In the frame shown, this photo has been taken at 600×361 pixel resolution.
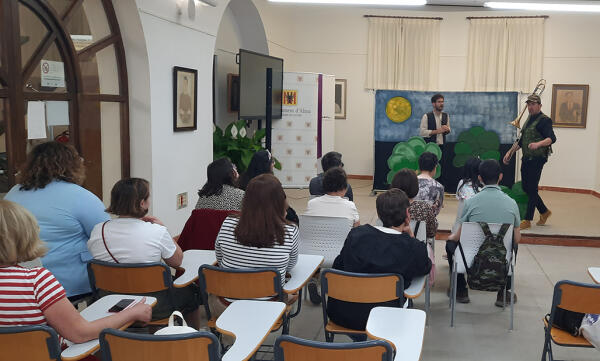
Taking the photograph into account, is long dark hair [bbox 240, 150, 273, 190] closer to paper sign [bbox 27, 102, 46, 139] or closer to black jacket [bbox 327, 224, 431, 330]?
paper sign [bbox 27, 102, 46, 139]

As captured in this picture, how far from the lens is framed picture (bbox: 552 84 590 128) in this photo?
34.4 ft

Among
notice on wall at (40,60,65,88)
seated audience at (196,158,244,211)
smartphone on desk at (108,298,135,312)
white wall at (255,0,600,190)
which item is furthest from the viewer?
white wall at (255,0,600,190)

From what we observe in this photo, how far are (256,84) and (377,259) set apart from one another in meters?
5.68

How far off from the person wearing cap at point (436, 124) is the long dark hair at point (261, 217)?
6169 millimetres

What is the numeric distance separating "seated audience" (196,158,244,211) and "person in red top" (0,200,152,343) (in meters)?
1.90

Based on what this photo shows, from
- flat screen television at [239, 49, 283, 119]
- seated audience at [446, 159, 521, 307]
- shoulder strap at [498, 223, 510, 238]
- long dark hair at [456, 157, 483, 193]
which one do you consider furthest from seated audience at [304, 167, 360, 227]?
flat screen television at [239, 49, 283, 119]

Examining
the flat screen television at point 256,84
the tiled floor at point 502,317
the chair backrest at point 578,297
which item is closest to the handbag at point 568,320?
the chair backrest at point 578,297

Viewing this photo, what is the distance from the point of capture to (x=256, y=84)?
8.38 meters

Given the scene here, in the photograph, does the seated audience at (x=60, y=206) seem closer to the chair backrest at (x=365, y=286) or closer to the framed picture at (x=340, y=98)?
the chair backrest at (x=365, y=286)

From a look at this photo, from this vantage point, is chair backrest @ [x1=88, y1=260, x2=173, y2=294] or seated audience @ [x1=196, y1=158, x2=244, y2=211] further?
seated audience @ [x1=196, y1=158, x2=244, y2=211]

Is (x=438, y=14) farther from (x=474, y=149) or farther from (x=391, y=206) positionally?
(x=391, y=206)

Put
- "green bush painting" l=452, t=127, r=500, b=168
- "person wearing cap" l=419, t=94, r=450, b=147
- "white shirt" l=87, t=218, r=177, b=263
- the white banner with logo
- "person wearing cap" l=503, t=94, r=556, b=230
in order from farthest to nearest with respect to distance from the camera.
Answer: the white banner with logo, "green bush painting" l=452, t=127, r=500, b=168, "person wearing cap" l=419, t=94, r=450, b=147, "person wearing cap" l=503, t=94, r=556, b=230, "white shirt" l=87, t=218, r=177, b=263

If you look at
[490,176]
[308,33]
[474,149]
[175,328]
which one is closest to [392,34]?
[308,33]

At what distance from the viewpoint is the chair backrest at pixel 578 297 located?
9.34 feet
